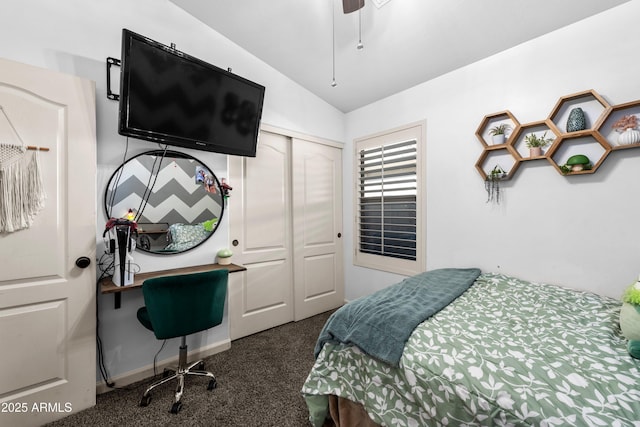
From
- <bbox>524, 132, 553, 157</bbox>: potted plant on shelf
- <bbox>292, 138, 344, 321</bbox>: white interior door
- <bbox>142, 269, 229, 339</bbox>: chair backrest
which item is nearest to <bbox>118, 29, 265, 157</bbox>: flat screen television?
<bbox>292, 138, 344, 321</bbox>: white interior door

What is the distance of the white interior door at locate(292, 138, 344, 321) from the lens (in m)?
3.07

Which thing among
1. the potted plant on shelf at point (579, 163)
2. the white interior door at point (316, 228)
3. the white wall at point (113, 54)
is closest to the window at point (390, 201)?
the white interior door at point (316, 228)

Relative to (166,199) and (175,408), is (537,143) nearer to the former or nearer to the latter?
(166,199)

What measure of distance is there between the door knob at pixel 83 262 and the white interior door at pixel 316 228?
181 cm

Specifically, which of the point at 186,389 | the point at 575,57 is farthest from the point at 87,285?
the point at 575,57

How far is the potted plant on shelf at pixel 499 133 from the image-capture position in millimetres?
2176

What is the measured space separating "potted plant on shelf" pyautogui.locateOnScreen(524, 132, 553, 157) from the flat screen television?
2233 millimetres

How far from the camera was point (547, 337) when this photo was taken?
1276mm

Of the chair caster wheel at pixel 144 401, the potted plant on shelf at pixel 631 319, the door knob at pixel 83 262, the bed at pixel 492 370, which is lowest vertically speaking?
the chair caster wheel at pixel 144 401

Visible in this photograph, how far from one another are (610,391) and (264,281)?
2.50 metres

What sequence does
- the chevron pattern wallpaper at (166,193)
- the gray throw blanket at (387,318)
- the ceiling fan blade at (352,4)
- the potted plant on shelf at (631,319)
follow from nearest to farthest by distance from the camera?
the potted plant on shelf at (631,319) < the gray throw blanket at (387,318) < the ceiling fan blade at (352,4) < the chevron pattern wallpaper at (166,193)

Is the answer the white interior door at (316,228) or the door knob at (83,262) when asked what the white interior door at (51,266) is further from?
the white interior door at (316,228)

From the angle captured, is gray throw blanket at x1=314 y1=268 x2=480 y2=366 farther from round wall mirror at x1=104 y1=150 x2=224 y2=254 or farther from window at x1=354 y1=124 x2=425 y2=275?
round wall mirror at x1=104 y1=150 x2=224 y2=254

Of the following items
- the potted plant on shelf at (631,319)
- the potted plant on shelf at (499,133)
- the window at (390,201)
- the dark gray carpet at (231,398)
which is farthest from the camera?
the window at (390,201)
